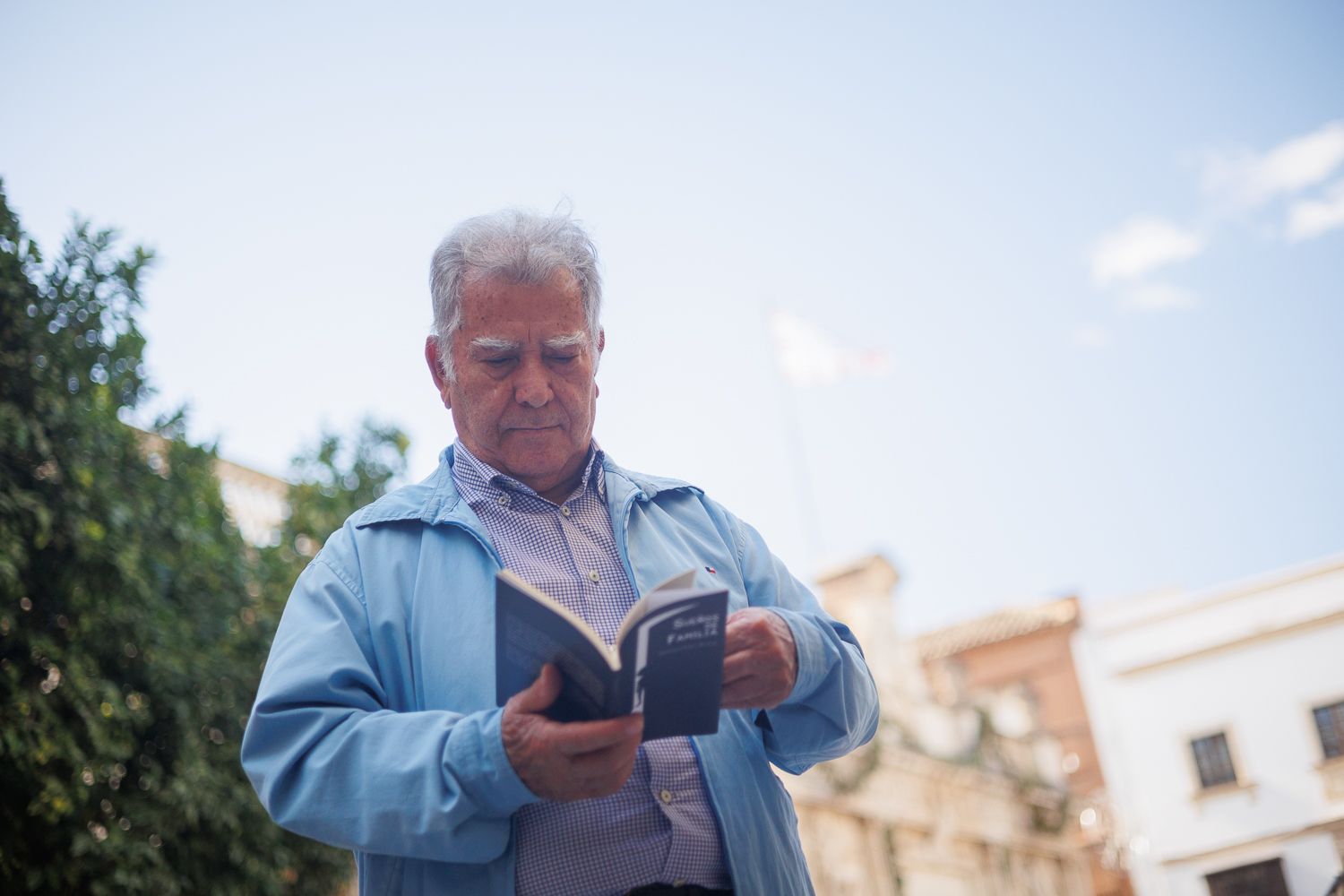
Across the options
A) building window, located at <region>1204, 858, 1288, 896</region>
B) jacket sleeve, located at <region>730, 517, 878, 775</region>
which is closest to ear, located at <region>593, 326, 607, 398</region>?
jacket sleeve, located at <region>730, 517, 878, 775</region>

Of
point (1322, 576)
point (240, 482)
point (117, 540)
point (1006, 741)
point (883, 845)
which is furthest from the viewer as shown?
point (1322, 576)

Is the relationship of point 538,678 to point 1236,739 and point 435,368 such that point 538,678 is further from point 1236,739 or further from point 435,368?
point 1236,739

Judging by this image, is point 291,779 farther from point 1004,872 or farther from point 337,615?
point 1004,872

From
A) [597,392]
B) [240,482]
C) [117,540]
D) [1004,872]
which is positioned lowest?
[1004,872]

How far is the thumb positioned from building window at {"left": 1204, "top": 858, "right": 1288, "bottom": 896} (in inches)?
927

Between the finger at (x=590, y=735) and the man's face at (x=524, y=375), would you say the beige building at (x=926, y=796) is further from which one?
the finger at (x=590, y=735)

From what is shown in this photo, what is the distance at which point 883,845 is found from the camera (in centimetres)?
1391

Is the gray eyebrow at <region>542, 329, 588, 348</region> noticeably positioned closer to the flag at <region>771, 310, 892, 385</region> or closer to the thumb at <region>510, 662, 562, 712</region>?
the thumb at <region>510, 662, 562, 712</region>

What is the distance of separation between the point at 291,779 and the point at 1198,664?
23705 mm

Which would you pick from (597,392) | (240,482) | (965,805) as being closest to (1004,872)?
(965,805)

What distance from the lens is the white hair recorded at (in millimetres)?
2258

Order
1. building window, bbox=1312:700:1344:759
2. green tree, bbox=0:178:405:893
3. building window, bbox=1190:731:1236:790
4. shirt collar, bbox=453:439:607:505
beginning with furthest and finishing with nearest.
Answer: building window, bbox=1190:731:1236:790 < building window, bbox=1312:700:1344:759 < green tree, bbox=0:178:405:893 < shirt collar, bbox=453:439:607:505

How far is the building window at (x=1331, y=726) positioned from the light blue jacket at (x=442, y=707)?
22.9 meters

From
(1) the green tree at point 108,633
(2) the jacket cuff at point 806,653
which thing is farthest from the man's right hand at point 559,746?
(1) the green tree at point 108,633
